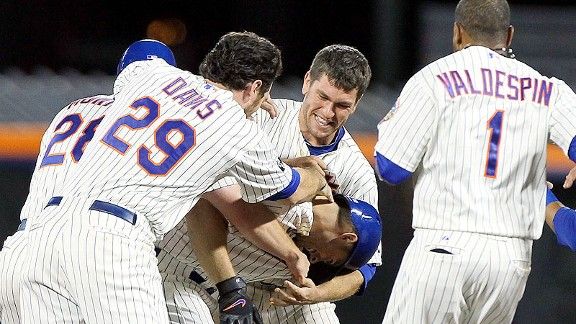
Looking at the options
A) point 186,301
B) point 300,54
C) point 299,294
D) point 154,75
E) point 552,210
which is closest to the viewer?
point 154,75

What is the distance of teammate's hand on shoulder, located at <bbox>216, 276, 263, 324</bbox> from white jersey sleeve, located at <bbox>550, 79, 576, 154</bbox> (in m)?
1.20

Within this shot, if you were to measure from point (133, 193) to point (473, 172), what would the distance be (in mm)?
1220

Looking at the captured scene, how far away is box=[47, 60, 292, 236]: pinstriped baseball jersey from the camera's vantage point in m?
3.53

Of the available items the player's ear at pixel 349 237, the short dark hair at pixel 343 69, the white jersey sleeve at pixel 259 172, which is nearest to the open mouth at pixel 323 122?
the short dark hair at pixel 343 69

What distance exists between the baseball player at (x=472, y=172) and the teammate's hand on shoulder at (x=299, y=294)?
30 centimetres

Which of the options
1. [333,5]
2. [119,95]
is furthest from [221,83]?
[333,5]

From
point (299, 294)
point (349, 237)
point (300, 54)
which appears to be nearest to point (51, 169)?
point (299, 294)

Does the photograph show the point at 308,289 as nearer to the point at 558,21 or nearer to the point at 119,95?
the point at 119,95

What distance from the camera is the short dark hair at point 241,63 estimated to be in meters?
3.91

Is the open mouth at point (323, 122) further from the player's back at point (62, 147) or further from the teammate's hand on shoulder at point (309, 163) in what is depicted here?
the player's back at point (62, 147)

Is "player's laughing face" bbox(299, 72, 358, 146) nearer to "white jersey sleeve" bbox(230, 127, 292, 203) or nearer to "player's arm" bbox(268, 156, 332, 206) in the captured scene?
"player's arm" bbox(268, 156, 332, 206)

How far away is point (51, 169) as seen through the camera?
392 cm

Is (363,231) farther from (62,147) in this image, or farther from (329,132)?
(62,147)

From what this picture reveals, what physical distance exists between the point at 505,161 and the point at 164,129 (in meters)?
1.23
